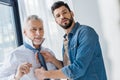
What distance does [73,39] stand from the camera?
179 centimetres

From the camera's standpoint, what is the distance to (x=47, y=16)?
9.24ft

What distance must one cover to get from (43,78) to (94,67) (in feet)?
1.27

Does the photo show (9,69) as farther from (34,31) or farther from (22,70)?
(34,31)

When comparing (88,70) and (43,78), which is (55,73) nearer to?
(43,78)

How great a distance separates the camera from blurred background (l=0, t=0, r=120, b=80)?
2.48 metres

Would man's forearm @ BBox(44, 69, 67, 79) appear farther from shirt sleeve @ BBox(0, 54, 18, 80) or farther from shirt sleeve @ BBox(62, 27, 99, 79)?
shirt sleeve @ BBox(0, 54, 18, 80)

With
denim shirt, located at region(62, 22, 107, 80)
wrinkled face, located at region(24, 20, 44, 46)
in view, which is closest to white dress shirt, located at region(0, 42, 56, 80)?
wrinkled face, located at region(24, 20, 44, 46)

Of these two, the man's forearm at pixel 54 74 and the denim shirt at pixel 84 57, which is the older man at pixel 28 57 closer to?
the man's forearm at pixel 54 74

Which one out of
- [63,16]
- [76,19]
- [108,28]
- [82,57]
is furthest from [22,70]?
[76,19]

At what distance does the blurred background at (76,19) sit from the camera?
2484 mm

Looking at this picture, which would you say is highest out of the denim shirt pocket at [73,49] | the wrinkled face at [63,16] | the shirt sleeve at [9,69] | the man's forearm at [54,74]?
the wrinkled face at [63,16]

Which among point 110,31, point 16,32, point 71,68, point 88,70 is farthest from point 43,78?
point 16,32

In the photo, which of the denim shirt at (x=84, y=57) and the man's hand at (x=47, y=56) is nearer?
the denim shirt at (x=84, y=57)

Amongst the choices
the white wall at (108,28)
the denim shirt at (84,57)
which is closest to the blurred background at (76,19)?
the white wall at (108,28)
